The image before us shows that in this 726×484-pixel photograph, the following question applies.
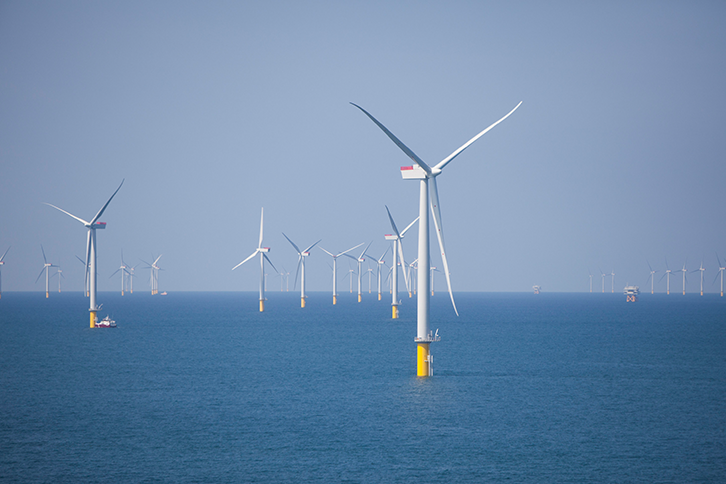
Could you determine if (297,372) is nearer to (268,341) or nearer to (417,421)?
(417,421)

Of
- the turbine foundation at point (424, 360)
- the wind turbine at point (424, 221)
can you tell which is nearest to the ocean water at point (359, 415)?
the turbine foundation at point (424, 360)

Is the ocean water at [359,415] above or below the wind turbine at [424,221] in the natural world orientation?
below

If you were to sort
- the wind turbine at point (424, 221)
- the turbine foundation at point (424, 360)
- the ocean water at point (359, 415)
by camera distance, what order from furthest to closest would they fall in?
1. the turbine foundation at point (424, 360)
2. the wind turbine at point (424, 221)
3. the ocean water at point (359, 415)

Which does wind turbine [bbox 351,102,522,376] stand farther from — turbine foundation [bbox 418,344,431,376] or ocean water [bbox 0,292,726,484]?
ocean water [bbox 0,292,726,484]

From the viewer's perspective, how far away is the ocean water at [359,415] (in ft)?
142

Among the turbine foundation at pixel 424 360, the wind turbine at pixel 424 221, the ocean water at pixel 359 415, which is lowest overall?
the ocean water at pixel 359 415

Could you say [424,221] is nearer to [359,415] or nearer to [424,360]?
[424,360]

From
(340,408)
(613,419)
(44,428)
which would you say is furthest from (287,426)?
(613,419)

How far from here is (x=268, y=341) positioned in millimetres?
130750

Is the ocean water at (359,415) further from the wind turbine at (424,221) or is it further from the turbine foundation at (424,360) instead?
the wind turbine at (424,221)

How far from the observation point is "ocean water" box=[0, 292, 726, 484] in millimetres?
43312

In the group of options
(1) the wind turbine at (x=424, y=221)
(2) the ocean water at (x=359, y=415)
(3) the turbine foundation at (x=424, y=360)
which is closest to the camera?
(2) the ocean water at (x=359, y=415)

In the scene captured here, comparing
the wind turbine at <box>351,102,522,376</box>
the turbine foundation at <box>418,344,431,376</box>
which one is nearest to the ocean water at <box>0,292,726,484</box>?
the turbine foundation at <box>418,344,431,376</box>

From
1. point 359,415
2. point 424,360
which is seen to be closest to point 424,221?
point 424,360
